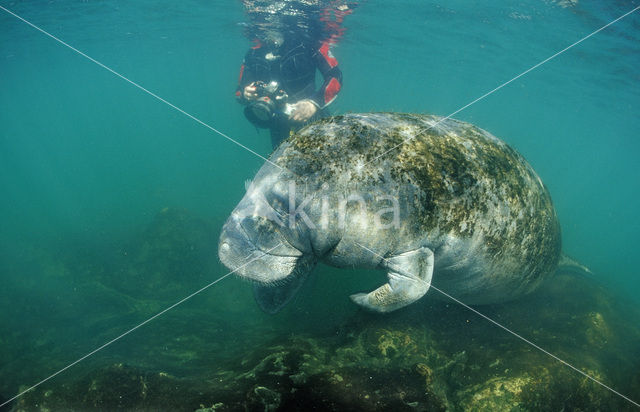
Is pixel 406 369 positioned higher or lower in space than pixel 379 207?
lower

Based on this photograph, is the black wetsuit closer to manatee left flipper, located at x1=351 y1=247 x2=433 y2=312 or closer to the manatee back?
the manatee back

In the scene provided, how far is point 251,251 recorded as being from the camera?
7.36 ft

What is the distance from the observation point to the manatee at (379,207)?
88.8 inches

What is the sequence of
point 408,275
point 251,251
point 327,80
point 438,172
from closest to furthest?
point 251,251 < point 408,275 < point 438,172 < point 327,80

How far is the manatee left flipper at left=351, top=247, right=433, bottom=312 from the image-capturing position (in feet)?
7.79

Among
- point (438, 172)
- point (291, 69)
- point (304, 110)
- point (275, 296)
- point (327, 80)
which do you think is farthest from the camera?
point (291, 69)

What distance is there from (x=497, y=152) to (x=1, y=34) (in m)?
31.0

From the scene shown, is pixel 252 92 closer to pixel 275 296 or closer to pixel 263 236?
pixel 275 296

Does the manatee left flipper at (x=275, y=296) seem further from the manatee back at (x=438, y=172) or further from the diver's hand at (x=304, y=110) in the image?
the diver's hand at (x=304, y=110)

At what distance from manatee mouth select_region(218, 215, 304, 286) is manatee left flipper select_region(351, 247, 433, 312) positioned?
0.82 metres

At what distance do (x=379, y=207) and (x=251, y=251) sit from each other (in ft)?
3.11

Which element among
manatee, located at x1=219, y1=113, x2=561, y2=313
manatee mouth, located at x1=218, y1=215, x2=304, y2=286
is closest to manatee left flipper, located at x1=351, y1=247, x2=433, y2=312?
manatee, located at x1=219, y1=113, x2=561, y2=313

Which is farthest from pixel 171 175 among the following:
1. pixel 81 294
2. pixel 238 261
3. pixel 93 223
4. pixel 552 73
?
pixel 552 73

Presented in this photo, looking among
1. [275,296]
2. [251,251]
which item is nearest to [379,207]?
[251,251]
